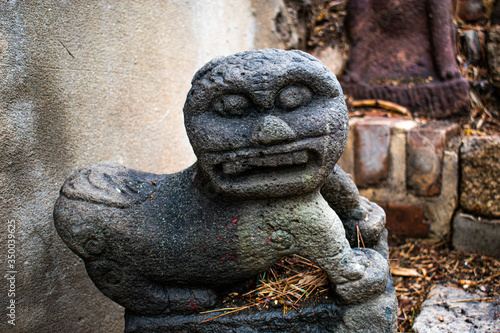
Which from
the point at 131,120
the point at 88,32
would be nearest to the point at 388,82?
the point at 131,120

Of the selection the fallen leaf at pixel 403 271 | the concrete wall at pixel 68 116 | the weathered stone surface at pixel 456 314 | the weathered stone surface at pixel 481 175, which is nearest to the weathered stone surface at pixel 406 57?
the weathered stone surface at pixel 481 175

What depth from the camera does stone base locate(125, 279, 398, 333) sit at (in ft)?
4.59

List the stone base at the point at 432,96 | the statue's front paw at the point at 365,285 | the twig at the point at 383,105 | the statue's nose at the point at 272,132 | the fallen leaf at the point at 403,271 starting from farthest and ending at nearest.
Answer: the twig at the point at 383,105
the stone base at the point at 432,96
the fallen leaf at the point at 403,271
the statue's front paw at the point at 365,285
the statue's nose at the point at 272,132

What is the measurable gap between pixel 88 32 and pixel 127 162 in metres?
0.62

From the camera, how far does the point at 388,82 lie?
10.3ft

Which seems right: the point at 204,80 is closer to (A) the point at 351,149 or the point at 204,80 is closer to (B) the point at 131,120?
(B) the point at 131,120

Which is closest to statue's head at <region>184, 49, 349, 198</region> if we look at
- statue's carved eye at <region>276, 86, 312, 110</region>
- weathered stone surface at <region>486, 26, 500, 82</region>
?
statue's carved eye at <region>276, 86, 312, 110</region>

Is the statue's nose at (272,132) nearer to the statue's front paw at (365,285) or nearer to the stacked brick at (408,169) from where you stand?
the statue's front paw at (365,285)

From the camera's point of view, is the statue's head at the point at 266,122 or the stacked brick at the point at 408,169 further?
the stacked brick at the point at 408,169

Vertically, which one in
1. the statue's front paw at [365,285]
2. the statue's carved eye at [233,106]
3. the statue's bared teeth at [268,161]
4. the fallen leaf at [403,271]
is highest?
the statue's carved eye at [233,106]

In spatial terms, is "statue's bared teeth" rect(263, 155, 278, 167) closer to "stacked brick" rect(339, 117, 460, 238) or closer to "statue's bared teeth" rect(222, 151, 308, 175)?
"statue's bared teeth" rect(222, 151, 308, 175)

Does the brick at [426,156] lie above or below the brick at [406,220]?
above

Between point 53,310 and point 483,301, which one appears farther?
point 483,301

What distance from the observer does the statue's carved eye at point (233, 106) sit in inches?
49.6
